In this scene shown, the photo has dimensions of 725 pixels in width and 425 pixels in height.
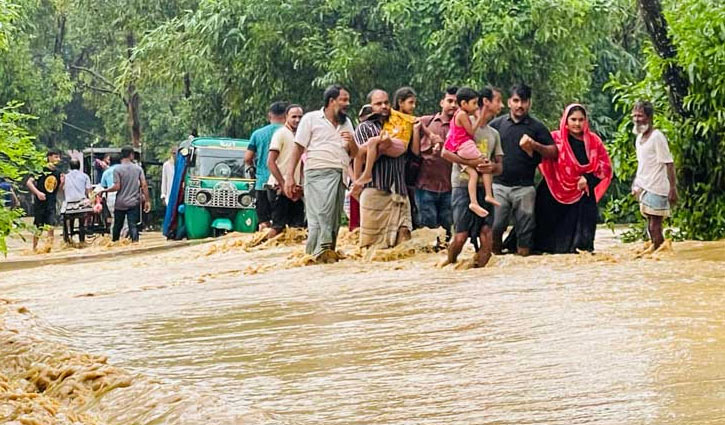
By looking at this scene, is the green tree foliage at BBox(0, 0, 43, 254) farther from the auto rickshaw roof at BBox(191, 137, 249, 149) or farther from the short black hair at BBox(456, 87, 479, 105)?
the auto rickshaw roof at BBox(191, 137, 249, 149)

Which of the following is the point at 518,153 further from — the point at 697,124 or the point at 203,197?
the point at 203,197

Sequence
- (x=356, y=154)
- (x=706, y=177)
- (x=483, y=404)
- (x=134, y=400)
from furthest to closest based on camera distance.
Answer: (x=706, y=177) < (x=356, y=154) < (x=134, y=400) < (x=483, y=404)

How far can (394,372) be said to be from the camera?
6535 millimetres

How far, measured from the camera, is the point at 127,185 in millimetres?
19672

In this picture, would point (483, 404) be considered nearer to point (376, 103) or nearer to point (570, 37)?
point (376, 103)

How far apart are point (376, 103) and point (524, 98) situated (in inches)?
58.1

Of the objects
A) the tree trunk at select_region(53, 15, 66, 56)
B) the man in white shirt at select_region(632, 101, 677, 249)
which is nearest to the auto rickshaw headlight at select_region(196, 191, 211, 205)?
the man in white shirt at select_region(632, 101, 677, 249)

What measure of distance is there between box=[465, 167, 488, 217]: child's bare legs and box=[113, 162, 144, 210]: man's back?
9.47 meters

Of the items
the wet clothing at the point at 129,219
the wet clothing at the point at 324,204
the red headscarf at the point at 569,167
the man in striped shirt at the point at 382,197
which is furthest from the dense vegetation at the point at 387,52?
the wet clothing at the point at 324,204

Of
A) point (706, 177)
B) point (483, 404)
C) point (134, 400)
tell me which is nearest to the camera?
point (483, 404)

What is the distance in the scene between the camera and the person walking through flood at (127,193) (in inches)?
774

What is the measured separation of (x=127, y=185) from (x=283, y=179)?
6074 millimetres

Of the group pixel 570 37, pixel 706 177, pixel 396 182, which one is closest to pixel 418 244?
pixel 396 182

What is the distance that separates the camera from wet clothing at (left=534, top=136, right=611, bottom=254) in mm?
12375
